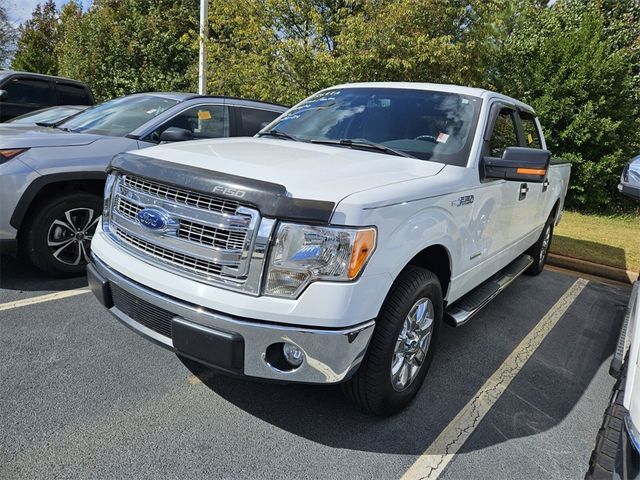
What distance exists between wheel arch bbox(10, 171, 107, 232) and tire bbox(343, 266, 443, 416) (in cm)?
303

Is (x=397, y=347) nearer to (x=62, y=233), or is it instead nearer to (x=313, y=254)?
(x=313, y=254)

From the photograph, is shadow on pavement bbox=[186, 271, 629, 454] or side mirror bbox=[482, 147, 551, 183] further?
side mirror bbox=[482, 147, 551, 183]

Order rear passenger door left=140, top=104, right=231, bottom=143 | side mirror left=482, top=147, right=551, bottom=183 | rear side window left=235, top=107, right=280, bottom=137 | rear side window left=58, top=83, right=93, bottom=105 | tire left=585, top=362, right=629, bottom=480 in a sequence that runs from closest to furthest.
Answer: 1. tire left=585, top=362, right=629, bottom=480
2. side mirror left=482, top=147, right=551, bottom=183
3. rear passenger door left=140, top=104, right=231, bottom=143
4. rear side window left=235, top=107, right=280, bottom=137
5. rear side window left=58, top=83, right=93, bottom=105

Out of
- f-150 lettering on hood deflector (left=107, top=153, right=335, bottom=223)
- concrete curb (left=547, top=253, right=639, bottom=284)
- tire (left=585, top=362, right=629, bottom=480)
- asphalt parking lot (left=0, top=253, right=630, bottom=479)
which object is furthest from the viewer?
concrete curb (left=547, top=253, right=639, bottom=284)

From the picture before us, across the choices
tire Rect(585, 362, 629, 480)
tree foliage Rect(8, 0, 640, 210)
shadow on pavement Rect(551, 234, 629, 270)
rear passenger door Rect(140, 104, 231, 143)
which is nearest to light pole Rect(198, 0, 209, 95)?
tree foliage Rect(8, 0, 640, 210)

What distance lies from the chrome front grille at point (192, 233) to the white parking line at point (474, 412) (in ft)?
4.16

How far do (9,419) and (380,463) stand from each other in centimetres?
190

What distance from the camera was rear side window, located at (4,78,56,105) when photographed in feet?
30.2

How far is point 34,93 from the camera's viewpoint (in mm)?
9453

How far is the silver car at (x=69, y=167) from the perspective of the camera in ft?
12.5

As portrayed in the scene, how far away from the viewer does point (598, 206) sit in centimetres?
1129

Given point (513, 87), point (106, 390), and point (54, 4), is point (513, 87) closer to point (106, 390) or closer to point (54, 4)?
point (106, 390)

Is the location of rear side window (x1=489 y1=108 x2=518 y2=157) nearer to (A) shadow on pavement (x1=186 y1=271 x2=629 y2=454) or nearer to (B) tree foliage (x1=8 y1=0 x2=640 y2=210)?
(A) shadow on pavement (x1=186 y1=271 x2=629 y2=454)

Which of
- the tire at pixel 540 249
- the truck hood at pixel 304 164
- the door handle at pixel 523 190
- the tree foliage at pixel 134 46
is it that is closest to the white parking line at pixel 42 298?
the truck hood at pixel 304 164
